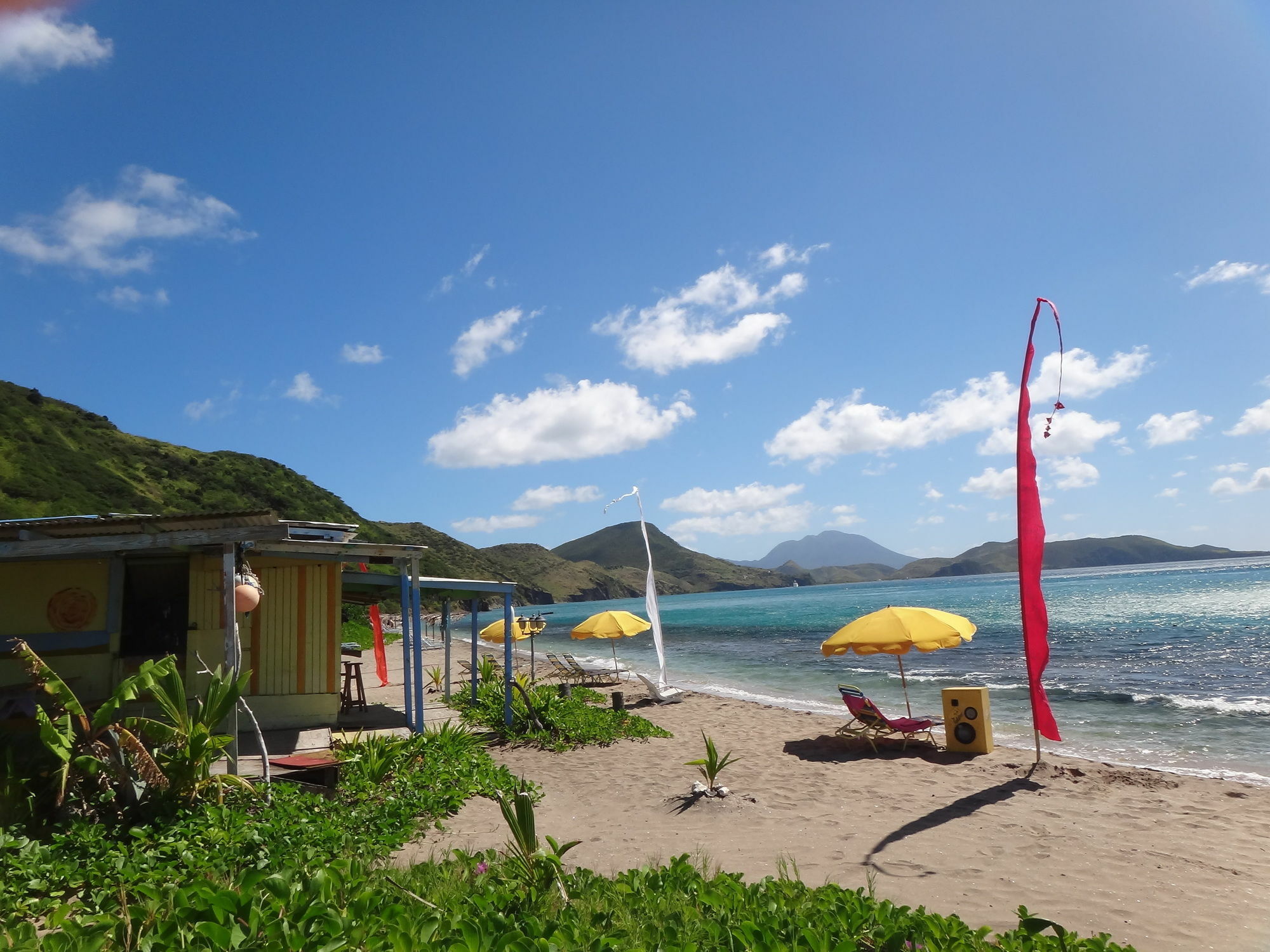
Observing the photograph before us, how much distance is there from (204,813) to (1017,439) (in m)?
8.02

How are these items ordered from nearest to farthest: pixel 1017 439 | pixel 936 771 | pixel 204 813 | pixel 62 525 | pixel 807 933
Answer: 1. pixel 807 933
2. pixel 204 813
3. pixel 62 525
4. pixel 1017 439
5. pixel 936 771

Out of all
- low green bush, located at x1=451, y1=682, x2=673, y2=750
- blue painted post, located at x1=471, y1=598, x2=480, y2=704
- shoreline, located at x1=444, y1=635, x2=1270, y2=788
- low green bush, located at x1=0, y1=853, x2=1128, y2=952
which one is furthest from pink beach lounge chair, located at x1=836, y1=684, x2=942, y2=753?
low green bush, located at x1=0, y1=853, x2=1128, y2=952

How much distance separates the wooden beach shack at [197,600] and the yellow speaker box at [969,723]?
6.28 meters

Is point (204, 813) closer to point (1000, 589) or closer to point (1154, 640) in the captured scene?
point (1154, 640)

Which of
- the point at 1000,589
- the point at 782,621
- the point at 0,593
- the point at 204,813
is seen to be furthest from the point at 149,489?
the point at 1000,589

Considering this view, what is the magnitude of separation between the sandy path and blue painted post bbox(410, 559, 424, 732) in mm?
1273

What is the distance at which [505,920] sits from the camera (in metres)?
3.11

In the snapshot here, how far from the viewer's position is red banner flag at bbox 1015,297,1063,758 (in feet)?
24.0

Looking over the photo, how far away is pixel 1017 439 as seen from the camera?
7.59m

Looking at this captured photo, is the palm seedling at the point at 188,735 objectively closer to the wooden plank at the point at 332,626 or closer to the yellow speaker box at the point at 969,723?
the wooden plank at the point at 332,626

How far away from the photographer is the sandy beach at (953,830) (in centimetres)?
482

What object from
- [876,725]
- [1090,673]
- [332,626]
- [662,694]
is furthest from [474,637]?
[1090,673]

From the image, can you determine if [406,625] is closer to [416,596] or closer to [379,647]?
[416,596]

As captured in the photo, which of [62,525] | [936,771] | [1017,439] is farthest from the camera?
[936,771]
